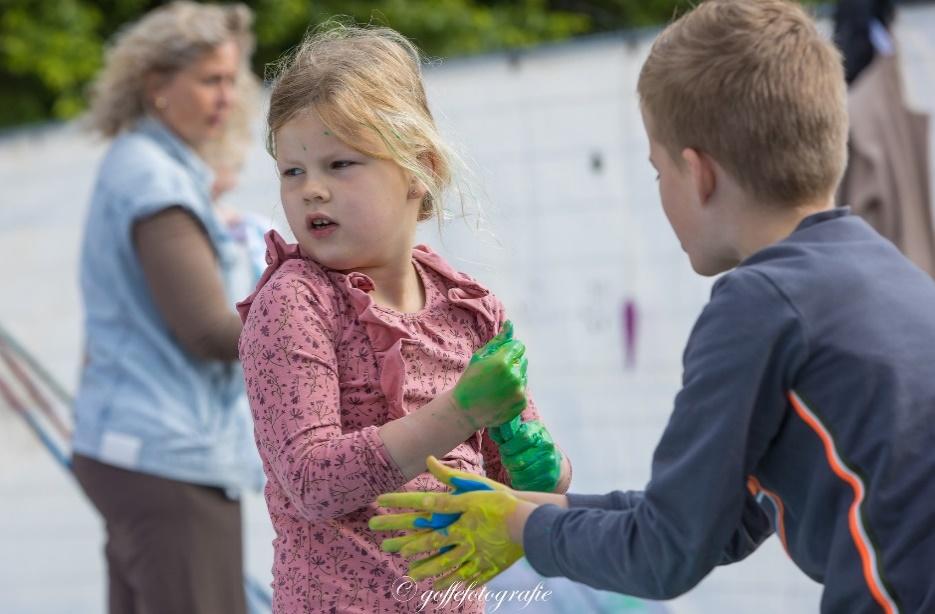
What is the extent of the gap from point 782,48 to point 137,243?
158 centimetres

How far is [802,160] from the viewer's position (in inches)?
53.1

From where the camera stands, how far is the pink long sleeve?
139 centimetres

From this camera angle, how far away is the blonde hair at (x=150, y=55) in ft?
9.37

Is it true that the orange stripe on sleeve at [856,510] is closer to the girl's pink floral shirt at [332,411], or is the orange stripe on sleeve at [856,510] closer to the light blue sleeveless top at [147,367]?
the girl's pink floral shirt at [332,411]

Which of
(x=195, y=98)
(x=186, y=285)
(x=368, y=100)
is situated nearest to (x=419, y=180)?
(x=368, y=100)

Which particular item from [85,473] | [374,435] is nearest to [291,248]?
[374,435]

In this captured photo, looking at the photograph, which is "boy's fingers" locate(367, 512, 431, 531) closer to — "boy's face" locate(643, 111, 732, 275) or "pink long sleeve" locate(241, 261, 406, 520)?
"pink long sleeve" locate(241, 261, 406, 520)

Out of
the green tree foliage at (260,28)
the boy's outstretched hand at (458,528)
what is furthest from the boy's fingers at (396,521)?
the green tree foliage at (260,28)

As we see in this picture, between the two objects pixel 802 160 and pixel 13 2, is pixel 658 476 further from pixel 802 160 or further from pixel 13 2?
pixel 13 2

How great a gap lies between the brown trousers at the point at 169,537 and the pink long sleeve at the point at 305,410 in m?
1.12

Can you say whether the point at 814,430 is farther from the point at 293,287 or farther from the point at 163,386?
the point at 163,386

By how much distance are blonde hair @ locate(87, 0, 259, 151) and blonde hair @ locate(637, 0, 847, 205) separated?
1.74 meters

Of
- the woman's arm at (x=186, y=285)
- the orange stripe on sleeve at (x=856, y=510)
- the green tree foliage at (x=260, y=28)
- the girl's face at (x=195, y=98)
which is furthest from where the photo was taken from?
the green tree foliage at (x=260, y=28)

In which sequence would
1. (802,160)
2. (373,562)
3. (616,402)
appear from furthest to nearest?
(616,402), (373,562), (802,160)
